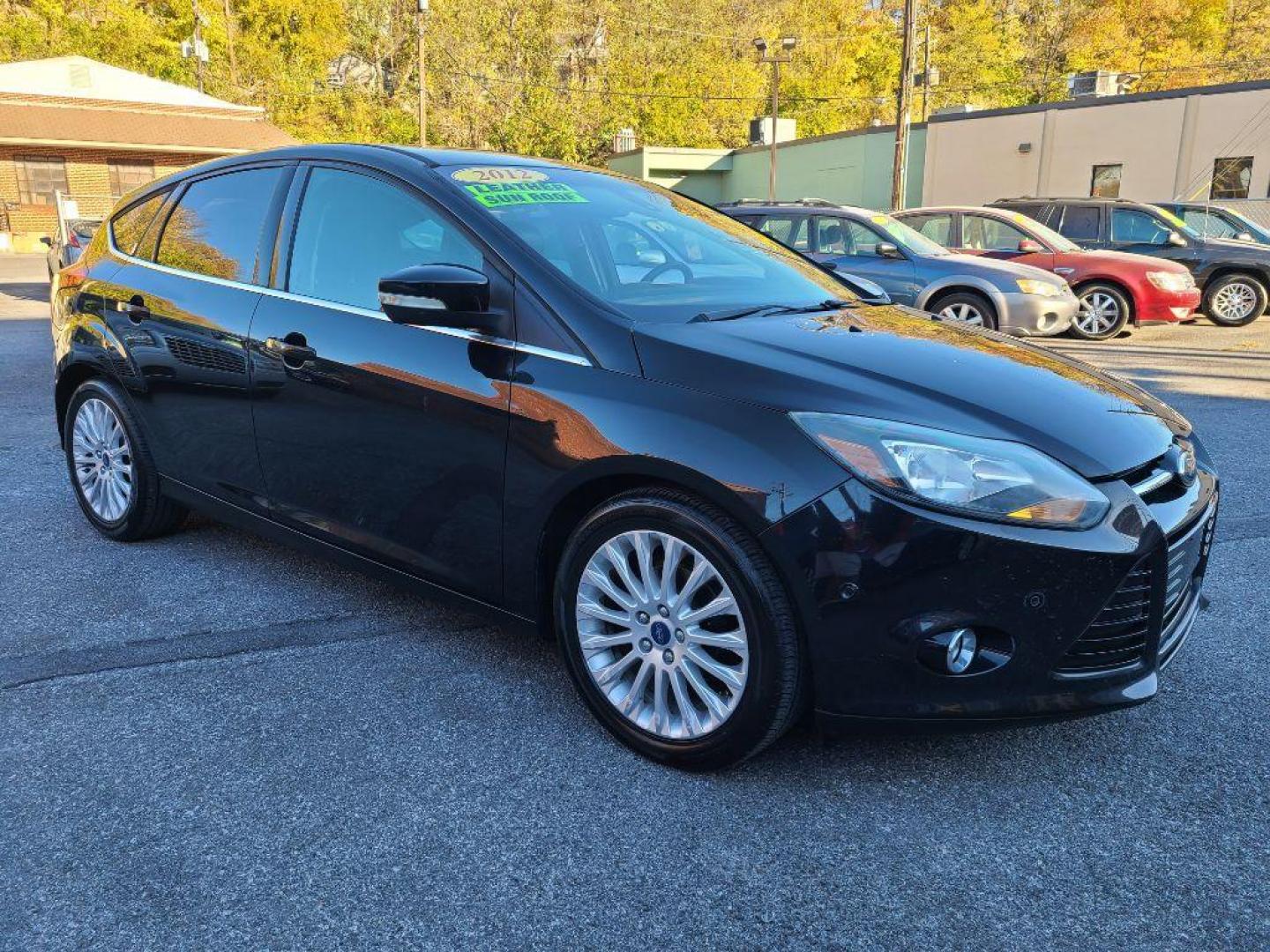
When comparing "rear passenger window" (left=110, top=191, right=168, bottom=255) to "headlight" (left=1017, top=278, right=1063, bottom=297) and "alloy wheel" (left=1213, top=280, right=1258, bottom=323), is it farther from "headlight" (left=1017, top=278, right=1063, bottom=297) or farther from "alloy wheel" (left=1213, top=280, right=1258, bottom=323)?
"alloy wheel" (left=1213, top=280, right=1258, bottom=323)

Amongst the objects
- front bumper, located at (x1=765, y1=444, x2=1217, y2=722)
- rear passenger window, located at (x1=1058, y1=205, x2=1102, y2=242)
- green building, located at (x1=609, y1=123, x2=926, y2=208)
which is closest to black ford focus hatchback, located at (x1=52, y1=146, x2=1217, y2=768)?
front bumper, located at (x1=765, y1=444, x2=1217, y2=722)

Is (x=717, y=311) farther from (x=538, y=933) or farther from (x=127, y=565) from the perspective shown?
(x=127, y=565)

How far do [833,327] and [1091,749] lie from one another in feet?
4.44

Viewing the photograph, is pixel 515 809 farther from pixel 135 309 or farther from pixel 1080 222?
pixel 1080 222

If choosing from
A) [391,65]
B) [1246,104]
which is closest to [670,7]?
[391,65]

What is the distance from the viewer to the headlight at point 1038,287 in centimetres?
1011

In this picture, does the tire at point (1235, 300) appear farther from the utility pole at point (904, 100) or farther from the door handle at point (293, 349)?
the door handle at point (293, 349)

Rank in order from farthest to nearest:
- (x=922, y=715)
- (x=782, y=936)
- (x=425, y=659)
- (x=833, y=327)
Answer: (x=425, y=659) < (x=833, y=327) < (x=922, y=715) < (x=782, y=936)

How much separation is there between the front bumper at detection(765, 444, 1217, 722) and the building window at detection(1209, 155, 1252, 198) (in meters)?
25.4

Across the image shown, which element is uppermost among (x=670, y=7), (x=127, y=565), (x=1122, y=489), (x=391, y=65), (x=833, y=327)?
(x=670, y=7)

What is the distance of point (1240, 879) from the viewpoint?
7.09 ft

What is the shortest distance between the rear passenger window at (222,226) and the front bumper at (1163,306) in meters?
11.0

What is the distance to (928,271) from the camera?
33.5ft

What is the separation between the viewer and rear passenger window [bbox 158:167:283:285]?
11.7 feet
